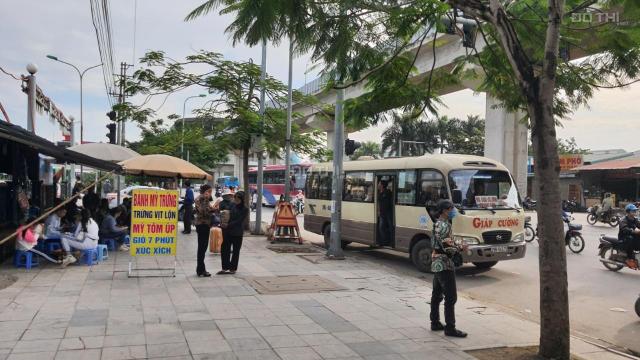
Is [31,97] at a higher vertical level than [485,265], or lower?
higher

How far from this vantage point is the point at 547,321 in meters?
5.52

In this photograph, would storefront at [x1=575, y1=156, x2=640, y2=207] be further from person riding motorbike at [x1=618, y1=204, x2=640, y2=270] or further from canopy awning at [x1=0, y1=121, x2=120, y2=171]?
canopy awning at [x1=0, y1=121, x2=120, y2=171]

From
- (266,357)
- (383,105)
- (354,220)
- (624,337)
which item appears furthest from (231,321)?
(354,220)

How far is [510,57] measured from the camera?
18.8 feet

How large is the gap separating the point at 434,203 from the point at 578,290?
3036 mm

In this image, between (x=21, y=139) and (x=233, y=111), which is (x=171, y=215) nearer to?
(x=21, y=139)

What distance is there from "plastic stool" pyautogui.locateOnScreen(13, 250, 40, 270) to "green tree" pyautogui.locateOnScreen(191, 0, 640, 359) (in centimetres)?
650

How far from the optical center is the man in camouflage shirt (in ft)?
21.0

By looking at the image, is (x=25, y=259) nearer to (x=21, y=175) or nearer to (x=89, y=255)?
(x=89, y=255)

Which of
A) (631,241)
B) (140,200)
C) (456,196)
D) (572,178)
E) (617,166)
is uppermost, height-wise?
(617,166)

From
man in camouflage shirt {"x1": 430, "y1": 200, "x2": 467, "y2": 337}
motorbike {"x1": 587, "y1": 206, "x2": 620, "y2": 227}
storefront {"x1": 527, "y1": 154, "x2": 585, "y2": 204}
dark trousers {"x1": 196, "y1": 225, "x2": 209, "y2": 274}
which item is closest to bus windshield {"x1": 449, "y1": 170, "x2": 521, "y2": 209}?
man in camouflage shirt {"x1": 430, "y1": 200, "x2": 467, "y2": 337}

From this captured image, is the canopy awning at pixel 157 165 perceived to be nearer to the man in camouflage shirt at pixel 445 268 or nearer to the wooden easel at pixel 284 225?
the wooden easel at pixel 284 225

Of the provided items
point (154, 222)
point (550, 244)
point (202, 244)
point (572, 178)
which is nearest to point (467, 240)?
point (202, 244)

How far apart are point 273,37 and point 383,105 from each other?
85.3 inches
